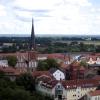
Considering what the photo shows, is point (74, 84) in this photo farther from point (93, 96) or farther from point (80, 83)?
point (93, 96)

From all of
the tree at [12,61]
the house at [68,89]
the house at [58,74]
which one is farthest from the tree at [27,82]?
the tree at [12,61]

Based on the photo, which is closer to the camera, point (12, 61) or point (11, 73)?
point (11, 73)

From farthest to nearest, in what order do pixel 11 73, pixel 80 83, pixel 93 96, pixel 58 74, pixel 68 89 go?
pixel 58 74, pixel 11 73, pixel 80 83, pixel 68 89, pixel 93 96

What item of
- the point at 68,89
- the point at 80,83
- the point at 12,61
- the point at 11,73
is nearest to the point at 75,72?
the point at 11,73

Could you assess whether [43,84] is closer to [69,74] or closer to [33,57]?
[69,74]

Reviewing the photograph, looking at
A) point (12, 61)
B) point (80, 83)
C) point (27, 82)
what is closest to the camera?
point (80, 83)

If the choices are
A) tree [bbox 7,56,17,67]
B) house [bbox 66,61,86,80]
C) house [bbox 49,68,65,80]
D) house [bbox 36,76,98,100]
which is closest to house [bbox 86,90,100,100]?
house [bbox 36,76,98,100]

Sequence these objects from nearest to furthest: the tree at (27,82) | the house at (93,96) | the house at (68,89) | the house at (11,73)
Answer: the house at (93,96) → the house at (68,89) → the tree at (27,82) → the house at (11,73)

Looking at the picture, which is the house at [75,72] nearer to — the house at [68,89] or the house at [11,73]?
the house at [11,73]

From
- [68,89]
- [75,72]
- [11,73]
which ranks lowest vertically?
[68,89]
